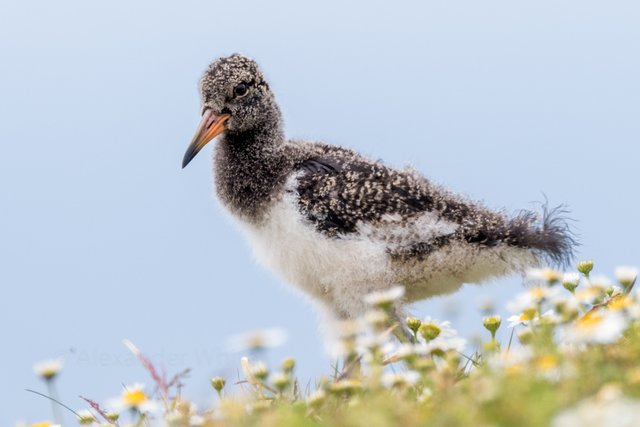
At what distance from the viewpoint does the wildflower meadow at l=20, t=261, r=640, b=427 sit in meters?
2.26

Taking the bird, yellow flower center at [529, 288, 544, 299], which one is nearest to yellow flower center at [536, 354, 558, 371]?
yellow flower center at [529, 288, 544, 299]

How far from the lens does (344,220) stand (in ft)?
18.2

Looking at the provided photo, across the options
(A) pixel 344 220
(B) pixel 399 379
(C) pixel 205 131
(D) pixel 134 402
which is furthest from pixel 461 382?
(C) pixel 205 131

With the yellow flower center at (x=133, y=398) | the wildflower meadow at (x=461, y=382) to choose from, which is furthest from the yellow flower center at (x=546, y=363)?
the yellow flower center at (x=133, y=398)

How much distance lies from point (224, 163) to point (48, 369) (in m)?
2.67

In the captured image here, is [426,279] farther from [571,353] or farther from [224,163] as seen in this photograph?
[571,353]

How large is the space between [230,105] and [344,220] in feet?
3.63

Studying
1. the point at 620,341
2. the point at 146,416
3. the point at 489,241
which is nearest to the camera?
the point at 620,341

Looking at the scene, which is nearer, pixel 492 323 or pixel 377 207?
pixel 492 323

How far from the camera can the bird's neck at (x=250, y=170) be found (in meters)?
5.82

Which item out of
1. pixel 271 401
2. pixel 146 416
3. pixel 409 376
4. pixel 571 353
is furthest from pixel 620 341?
pixel 146 416

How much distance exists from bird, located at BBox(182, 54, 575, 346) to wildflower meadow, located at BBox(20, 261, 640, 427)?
3.22ft

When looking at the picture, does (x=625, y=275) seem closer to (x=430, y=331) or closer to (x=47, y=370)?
(x=430, y=331)

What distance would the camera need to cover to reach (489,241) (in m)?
5.65
